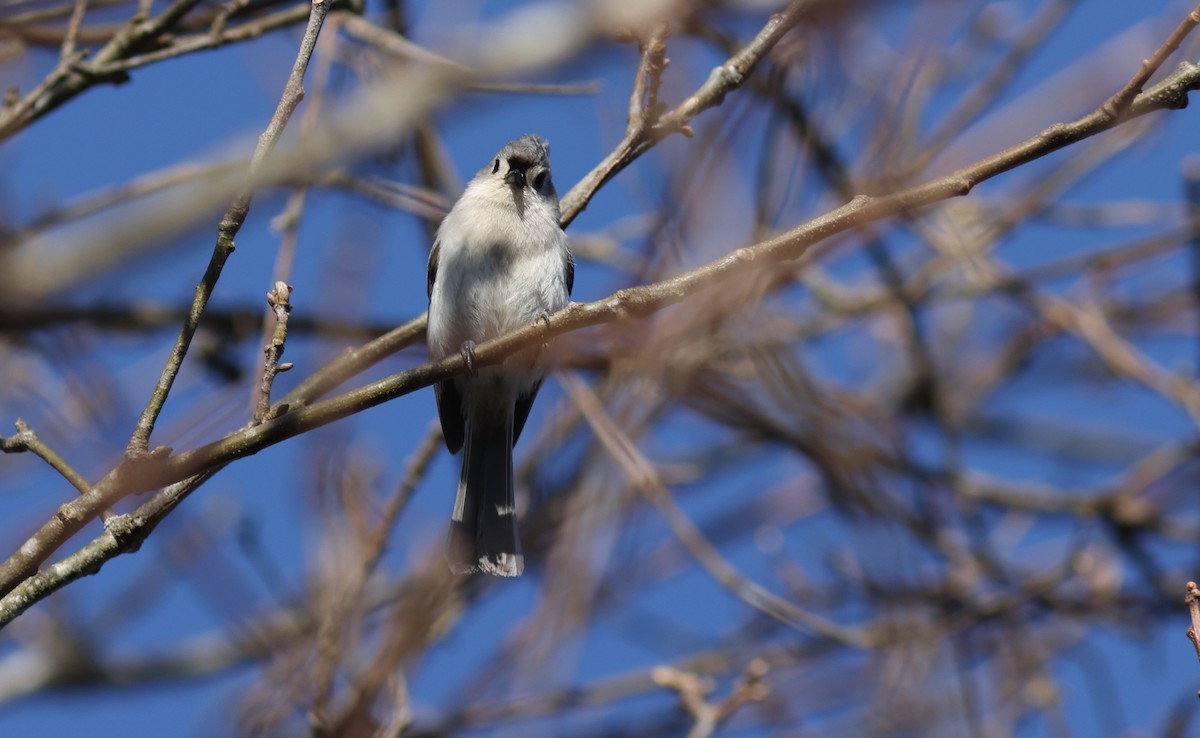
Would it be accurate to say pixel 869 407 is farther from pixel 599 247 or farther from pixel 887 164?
pixel 887 164

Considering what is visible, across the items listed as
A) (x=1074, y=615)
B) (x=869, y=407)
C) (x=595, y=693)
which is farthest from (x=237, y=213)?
(x=1074, y=615)

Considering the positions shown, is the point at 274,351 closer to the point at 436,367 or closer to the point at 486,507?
the point at 436,367

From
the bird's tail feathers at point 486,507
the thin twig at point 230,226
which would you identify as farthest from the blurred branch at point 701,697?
the thin twig at point 230,226

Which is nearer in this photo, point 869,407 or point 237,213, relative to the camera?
point 237,213

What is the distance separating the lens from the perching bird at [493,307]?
3.59 meters

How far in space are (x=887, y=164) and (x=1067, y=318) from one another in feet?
6.81

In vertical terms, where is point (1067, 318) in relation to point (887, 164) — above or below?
above

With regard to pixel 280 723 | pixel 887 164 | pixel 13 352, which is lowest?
pixel 280 723

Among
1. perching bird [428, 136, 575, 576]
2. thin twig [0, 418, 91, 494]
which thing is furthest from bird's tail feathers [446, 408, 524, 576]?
thin twig [0, 418, 91, 494]

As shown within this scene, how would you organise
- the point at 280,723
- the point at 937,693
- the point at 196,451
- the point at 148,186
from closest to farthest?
1. the point at 196,451
2. the point at 280,723
3. the point at 148,186
4. the point at 937,693

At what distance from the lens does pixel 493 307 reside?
3633mm

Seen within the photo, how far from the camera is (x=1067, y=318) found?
4.65 m

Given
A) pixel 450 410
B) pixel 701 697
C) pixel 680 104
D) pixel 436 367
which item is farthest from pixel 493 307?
pixel 436 367

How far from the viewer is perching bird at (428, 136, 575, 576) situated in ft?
11.8
